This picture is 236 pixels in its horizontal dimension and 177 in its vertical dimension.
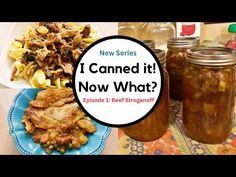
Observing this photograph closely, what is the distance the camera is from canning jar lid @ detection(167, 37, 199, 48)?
792 mm

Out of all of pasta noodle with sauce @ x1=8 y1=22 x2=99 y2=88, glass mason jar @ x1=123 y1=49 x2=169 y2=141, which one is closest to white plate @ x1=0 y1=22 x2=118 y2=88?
pasta noodle with sauce @ x1=8 y1=22 x2=99 y2=88

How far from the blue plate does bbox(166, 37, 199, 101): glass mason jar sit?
320 millimetres

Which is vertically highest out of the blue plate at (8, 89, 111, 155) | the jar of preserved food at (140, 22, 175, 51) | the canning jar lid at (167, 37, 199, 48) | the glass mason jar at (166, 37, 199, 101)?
the jar of preserved food at (140, 22, 175, 51)

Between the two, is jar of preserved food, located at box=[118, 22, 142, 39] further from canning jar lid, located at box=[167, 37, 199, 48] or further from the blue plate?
the blue plate

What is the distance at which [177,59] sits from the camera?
0.82 meters

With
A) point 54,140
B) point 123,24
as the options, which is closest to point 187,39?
point 123,24

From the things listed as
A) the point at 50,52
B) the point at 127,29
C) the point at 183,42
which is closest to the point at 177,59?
the point at 183,42

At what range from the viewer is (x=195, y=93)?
64cm

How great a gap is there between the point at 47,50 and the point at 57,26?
64 millimetres

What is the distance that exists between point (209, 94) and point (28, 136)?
43cm

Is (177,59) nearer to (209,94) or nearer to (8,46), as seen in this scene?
(209,94)

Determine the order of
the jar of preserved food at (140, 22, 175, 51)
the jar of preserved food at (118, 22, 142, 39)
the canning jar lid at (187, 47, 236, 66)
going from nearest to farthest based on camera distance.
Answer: the canning jar lid at (187, 47, 236, 66)
the jar of preserved food at (118, 22, 142, 39)
the jar of preserved food at (140, 22, 175, 51)

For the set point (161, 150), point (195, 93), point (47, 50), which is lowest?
point (161, 150)

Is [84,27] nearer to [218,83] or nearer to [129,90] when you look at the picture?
[129,90]
